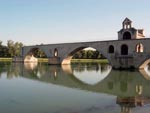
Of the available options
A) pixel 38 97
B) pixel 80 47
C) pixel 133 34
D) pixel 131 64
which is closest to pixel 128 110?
pixel 38 97

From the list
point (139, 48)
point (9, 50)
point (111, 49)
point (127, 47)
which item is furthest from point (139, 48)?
point (9, 50)

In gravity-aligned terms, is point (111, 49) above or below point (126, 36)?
below

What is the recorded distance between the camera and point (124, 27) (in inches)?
1682

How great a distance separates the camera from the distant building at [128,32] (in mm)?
41188

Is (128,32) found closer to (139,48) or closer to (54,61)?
(139,48)

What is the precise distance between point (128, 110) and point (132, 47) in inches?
1115

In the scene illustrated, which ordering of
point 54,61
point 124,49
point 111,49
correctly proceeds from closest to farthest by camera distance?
point 124,49
point 111,49
point 54,61

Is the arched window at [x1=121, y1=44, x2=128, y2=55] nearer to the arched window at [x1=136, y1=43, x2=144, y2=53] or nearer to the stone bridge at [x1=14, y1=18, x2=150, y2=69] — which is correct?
the stone bridge at [x1=14, y1=18, x2=150, y2=69]

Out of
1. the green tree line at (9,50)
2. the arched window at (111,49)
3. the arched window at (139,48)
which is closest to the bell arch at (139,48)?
the arched window at (139,48)

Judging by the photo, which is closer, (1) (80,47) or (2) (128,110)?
(2) (128,110)

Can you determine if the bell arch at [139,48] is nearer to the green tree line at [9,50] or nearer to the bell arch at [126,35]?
the bell arch at [126,35]

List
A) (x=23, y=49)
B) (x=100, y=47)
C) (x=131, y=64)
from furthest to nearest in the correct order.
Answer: (x=23, y=49)
(x=100, y=47)
(x=131, y=64)

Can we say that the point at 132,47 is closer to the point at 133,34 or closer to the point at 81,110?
the point at 133,34

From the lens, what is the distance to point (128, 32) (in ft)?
138
